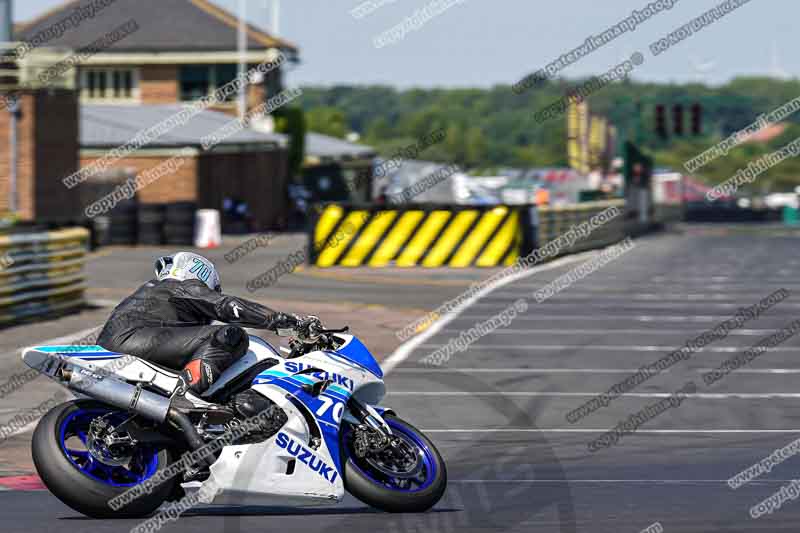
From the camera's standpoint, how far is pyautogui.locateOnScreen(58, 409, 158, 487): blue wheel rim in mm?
8477

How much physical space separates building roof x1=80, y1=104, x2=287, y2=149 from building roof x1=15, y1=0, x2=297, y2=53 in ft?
16.5

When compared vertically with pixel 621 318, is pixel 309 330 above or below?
above

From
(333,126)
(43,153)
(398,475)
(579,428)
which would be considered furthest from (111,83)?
(333,126)

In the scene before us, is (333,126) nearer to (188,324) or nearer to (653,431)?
(653,431)

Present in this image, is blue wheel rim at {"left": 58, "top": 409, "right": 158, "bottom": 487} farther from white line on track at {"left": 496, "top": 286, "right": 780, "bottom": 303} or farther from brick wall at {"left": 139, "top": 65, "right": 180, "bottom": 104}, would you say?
brick wall at {"left": 139, "top": 65, "right": 180, "bottom": 104}

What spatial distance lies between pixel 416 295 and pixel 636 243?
76.7ft

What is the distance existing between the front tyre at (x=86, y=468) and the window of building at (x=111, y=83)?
201 feet

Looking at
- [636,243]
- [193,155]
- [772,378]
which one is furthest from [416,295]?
[193,155]

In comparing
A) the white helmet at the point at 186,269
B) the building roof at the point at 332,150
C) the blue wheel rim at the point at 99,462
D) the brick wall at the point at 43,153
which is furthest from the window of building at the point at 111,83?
the blue wheel rim at the point at 99,462

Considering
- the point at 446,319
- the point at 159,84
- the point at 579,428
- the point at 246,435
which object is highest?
the point at 159,84

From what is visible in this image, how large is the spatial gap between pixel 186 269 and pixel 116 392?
0.87m

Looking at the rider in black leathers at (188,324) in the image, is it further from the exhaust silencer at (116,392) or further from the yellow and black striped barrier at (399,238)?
the yellow and black striped barrier at (399,238)

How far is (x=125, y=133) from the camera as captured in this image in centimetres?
5141

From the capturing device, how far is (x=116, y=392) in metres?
8.53
